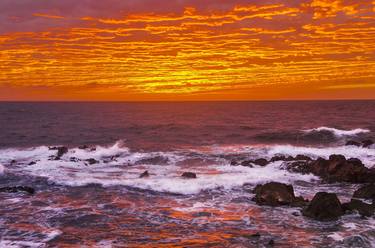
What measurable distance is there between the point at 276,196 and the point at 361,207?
4084mm

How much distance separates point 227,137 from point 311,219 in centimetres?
3984

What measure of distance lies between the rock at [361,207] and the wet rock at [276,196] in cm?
241

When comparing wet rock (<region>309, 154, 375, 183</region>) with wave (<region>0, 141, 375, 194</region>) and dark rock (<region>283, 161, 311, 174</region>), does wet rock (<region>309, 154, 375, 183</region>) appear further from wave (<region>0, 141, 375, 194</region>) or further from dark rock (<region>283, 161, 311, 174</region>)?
wave (<region>0, 141, 375, 194</region>)

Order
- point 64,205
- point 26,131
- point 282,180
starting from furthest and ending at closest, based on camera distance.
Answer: point 26,131 → point 282,180 → point 64,205

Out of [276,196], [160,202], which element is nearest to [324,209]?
[276,196]

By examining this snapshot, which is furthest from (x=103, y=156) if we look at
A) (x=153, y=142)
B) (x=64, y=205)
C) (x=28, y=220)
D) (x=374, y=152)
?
(x=374, y=152)

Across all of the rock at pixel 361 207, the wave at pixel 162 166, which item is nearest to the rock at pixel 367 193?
the rock at pixel 361 207

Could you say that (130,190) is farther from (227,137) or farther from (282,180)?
(227,137)

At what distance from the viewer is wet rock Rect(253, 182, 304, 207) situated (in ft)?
68.3

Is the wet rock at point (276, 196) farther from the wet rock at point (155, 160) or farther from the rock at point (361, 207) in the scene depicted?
the wet rock at point (155, 160)

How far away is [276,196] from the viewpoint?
21078 mm

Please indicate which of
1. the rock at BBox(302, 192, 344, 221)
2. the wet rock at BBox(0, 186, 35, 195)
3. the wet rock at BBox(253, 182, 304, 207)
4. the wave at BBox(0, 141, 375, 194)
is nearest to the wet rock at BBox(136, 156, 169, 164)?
the wave at BBox(0, 141, 375, 194)

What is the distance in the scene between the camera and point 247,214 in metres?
19.4

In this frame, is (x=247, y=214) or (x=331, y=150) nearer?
(x=247, y=214)
